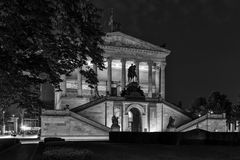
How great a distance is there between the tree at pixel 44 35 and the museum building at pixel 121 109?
17358mm

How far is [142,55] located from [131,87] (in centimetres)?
2116

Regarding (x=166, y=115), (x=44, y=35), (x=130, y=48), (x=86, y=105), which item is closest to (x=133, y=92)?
(x=166, y=115)

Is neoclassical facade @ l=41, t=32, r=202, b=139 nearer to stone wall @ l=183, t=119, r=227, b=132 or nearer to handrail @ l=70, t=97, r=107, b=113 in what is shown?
handrail @ l=70, t=97, r=107, b=113

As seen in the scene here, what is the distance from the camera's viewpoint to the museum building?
158 feet

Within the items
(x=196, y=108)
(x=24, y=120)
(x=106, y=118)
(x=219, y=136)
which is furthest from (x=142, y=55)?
(x=219, y=136)

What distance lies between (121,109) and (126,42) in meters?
24.4

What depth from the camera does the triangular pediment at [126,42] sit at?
73375 mm

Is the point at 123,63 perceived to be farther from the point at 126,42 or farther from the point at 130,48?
the point at 126,42

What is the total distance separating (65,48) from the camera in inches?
493

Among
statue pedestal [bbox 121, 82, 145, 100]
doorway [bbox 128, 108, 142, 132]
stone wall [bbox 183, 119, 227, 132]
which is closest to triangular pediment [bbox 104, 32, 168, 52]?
statue pedestal [bbox 121, 82, 145, 100]

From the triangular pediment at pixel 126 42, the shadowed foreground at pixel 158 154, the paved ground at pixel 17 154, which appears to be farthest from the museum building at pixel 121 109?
the paved ground at pixel 17 154

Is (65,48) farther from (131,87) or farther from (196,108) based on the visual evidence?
(196,108)

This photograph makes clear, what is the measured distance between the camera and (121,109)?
5650 cm

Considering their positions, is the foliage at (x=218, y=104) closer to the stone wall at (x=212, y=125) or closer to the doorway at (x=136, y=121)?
the stone wall at (x=212, y=125)
